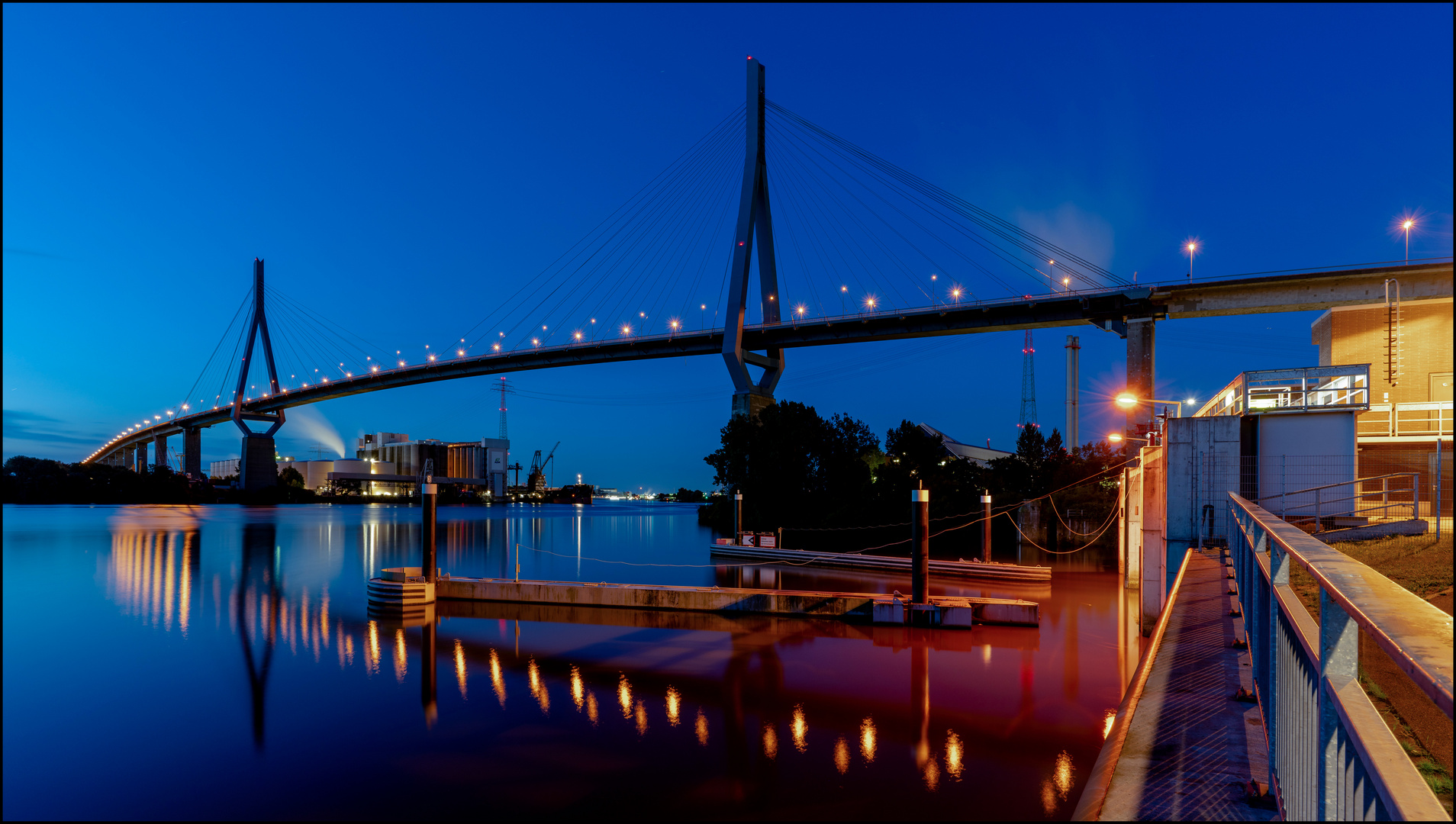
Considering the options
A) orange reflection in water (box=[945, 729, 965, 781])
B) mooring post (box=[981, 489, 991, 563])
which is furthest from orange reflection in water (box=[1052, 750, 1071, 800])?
mooring post (box=[981, 489, 991, 563])

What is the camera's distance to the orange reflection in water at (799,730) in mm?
9742

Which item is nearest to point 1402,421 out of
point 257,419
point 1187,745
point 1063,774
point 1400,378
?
point 1400,378

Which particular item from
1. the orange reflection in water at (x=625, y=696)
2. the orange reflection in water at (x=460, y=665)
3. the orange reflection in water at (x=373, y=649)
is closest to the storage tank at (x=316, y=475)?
the orange reflection in water at (x=373, y=649)

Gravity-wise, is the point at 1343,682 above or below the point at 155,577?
above

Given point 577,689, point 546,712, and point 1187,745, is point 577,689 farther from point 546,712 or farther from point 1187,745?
point 1187,745

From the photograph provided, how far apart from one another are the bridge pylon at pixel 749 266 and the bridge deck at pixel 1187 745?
3528 centimetres

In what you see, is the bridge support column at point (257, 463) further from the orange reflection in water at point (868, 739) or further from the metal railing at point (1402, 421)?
the metal railing at point (1402, 421)

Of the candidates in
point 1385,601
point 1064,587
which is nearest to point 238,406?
point 1064,587

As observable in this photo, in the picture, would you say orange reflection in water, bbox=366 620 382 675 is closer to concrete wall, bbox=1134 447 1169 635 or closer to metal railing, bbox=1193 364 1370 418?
concrete wall, bbox=1134 447 1169 635

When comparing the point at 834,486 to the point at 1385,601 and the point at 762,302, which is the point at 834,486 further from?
the point at 1385,601

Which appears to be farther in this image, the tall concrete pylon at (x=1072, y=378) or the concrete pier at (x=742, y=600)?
the tall concrete pylon at (x=1072, y=378)

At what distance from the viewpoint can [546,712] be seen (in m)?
11.0

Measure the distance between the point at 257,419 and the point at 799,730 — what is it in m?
83.1

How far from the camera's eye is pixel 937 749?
382 inches
